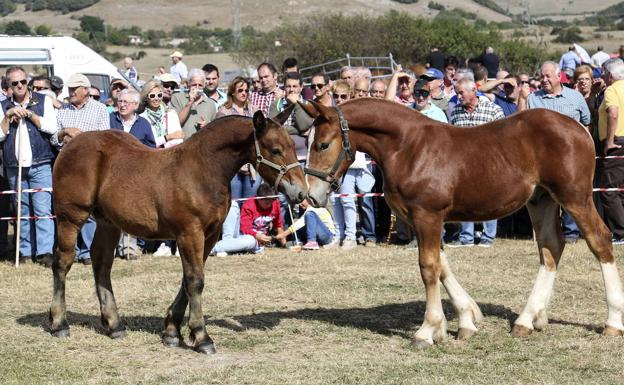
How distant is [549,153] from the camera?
8023 millimetres

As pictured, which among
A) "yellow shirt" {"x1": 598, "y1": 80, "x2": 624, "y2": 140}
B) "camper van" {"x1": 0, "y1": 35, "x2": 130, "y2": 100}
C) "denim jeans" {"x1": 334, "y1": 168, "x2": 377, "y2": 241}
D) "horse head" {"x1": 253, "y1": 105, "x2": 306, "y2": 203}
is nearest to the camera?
"horse head" {"x1": 253, "y1": 105, "x2": 306, "y2": 203}

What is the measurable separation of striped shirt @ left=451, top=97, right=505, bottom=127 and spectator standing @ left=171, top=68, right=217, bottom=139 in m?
3.45

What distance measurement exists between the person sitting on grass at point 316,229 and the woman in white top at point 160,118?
2.02 m

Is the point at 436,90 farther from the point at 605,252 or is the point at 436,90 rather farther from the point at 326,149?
the point at 326,149

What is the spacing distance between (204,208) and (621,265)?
6.09 m

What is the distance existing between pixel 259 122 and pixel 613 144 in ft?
23.7

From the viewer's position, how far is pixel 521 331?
A: 8258mm

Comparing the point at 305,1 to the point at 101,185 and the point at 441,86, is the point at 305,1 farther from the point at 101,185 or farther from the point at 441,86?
the point at 101,185

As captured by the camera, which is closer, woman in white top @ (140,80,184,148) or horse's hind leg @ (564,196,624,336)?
horse's hind leg @ (564,196,624,336)

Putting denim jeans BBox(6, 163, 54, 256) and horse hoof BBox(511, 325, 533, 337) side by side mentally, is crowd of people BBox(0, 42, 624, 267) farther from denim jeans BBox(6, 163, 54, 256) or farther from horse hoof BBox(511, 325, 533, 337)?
horse hoof BBox(511, 325, 533, 337)

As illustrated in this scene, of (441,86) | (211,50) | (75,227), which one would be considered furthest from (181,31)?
(75,227)

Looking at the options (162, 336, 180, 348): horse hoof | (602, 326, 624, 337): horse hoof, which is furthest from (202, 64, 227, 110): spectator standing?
(602, 326, 624, 337): horse hoof

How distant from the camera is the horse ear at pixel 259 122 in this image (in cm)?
740

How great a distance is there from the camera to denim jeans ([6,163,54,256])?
1252cm
